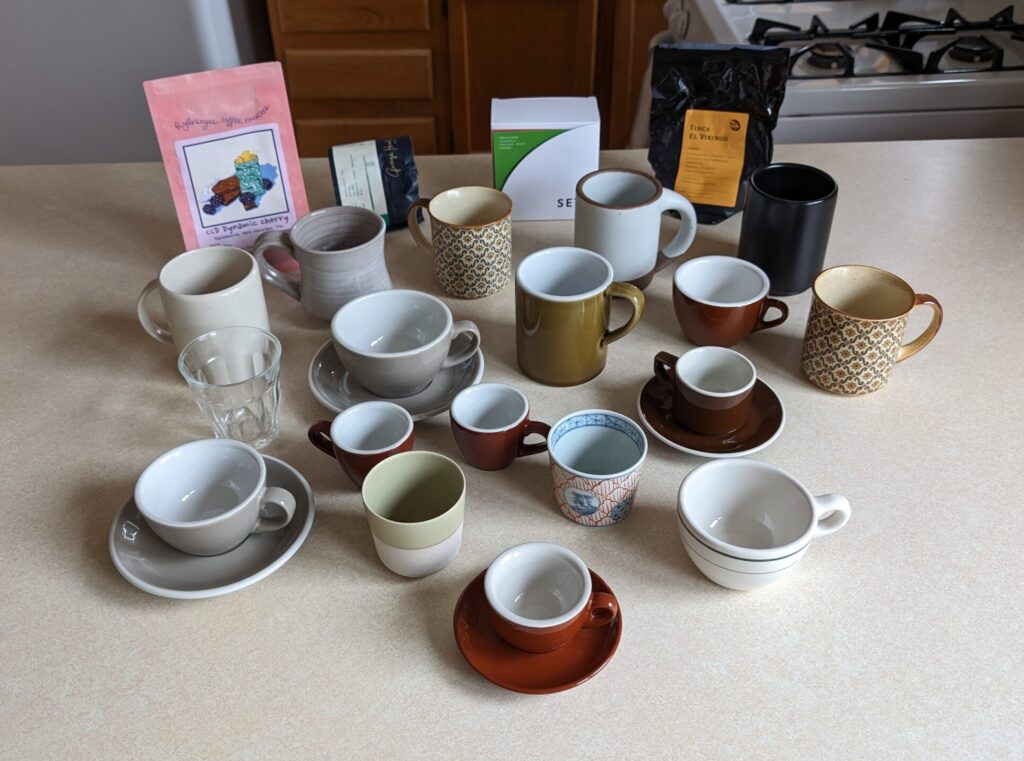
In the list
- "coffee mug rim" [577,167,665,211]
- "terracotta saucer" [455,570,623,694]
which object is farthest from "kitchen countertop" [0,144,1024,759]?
"coffee mug rim" [577,167,665,211]

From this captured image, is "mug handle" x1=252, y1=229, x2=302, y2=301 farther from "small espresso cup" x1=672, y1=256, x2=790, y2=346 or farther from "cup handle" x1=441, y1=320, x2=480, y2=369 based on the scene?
"small espresso cup" x1=672, y1=256, x2=790, y2=346

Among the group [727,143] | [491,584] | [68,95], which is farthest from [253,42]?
[491,584]

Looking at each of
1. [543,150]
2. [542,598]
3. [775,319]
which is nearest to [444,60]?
[543,150]

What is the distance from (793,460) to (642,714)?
1.17ft

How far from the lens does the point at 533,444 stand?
957mm

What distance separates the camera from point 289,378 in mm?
1102

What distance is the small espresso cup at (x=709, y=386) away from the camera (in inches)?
37.6

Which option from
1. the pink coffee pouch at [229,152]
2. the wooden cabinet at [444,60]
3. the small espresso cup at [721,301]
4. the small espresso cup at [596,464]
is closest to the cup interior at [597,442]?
the small espresso cup at [596,464]

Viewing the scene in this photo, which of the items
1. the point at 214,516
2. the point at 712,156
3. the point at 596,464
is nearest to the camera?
the point at 214,516

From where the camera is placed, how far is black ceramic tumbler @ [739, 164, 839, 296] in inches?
45.2

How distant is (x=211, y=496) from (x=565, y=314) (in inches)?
16.5

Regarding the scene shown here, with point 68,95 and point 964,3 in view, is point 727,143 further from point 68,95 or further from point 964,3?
point 68,95

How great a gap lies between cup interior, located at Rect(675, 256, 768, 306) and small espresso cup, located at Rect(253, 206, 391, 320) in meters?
0.39

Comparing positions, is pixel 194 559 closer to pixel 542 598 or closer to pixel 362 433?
pixel 362 433
